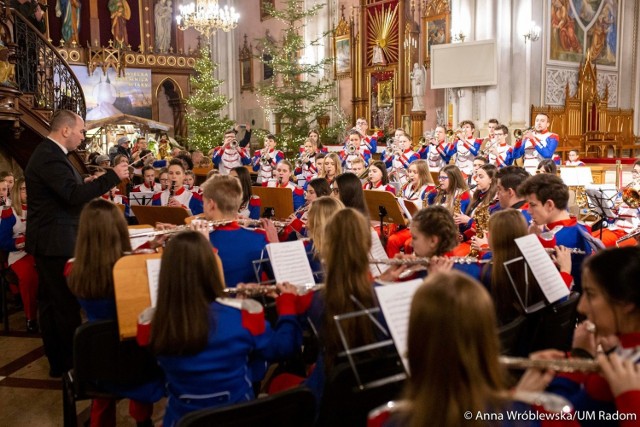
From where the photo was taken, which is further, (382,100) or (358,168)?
(382,100)

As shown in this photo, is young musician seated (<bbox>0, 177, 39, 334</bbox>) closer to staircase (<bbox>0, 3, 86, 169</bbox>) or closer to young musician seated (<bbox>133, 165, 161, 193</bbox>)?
staircase (<bbox>0, 3, 86, 169</bbox>)

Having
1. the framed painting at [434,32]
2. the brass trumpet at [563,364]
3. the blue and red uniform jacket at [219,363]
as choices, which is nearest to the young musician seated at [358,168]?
the blue and red uniform jacket at [219,363]

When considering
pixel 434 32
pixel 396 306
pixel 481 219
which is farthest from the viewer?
pixel 434 32

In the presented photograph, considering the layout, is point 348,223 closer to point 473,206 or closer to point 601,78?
point 473,206

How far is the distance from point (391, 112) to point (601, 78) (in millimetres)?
5402

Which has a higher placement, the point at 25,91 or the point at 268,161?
the point at 25,91

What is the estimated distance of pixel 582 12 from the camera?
46.5 feet

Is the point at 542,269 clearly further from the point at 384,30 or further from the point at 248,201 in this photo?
the point at 384,30

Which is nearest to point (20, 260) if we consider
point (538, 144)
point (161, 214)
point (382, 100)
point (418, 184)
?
point (161, 214)

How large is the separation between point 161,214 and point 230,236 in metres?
2.12

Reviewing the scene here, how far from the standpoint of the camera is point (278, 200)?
634 centimetres

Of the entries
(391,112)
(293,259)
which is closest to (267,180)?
(391,112)

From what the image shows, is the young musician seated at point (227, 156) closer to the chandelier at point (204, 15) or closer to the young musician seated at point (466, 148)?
the young musician seated at point (466, 148)

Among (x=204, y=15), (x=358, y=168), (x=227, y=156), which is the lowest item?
(x=358, y=168)
